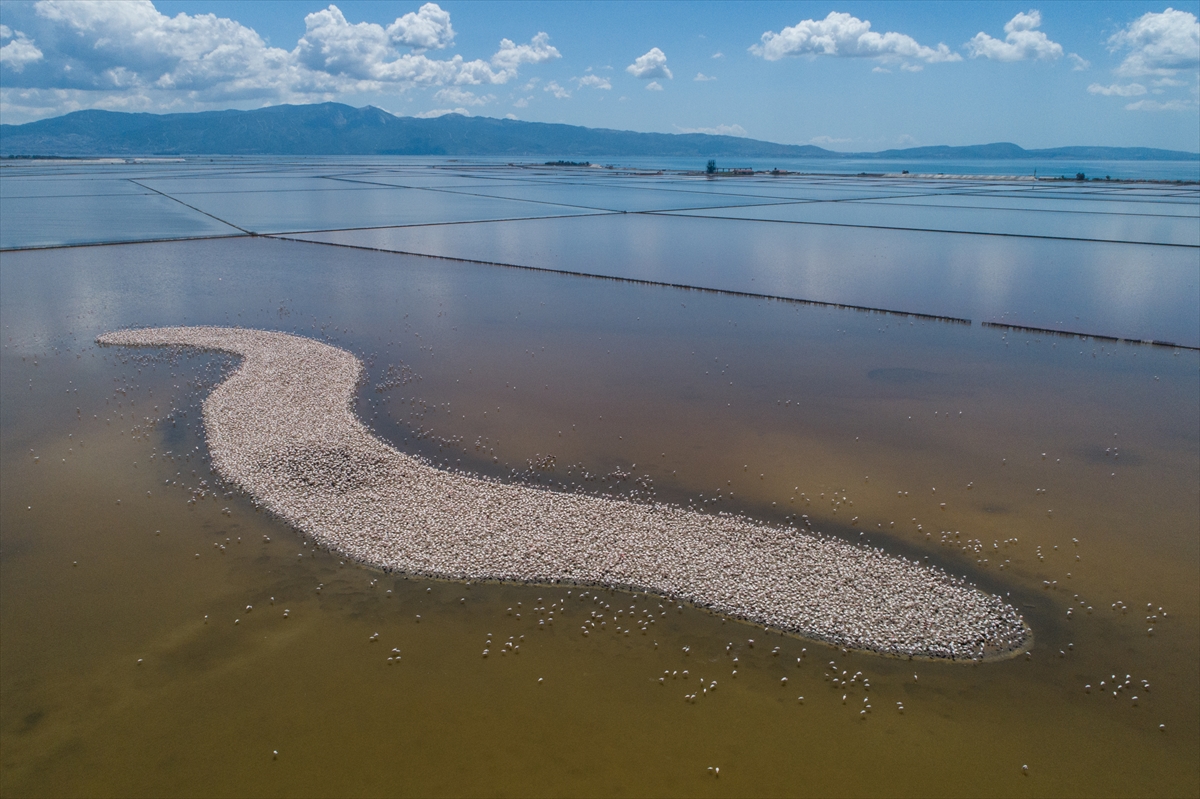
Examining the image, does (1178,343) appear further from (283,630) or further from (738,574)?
(283,630)

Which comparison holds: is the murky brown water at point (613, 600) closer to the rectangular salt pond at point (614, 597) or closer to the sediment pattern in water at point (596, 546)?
the rectangular salt pond at point (614, 597)

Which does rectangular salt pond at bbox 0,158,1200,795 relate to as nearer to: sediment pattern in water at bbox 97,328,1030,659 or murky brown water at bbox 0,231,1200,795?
murky brown water at bbox 0,231,1200,795

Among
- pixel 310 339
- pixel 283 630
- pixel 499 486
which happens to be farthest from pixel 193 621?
pixel 310 339

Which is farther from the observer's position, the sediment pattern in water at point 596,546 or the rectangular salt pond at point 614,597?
the sediment pattern in water at point 596,546


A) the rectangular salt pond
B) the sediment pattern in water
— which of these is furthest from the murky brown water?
the sediment pattern in water

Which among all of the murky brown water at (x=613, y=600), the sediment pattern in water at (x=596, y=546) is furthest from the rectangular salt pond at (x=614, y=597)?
the sediment pattern in water at (x=596, y=546)

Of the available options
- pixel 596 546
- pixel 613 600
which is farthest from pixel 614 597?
pixel 596 546

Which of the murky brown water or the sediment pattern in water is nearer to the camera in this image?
the murky brown water

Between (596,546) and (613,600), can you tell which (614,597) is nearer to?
(613,600)
